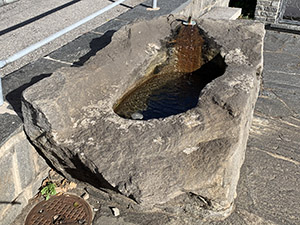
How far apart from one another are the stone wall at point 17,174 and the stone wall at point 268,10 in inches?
231

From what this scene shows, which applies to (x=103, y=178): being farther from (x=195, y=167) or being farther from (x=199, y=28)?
(x=199, y=28)

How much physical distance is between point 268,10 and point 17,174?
6.22 m

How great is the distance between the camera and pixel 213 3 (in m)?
7.23

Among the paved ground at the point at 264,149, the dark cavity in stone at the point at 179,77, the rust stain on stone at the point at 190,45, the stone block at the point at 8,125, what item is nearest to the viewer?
the stone block at the point at 8,125

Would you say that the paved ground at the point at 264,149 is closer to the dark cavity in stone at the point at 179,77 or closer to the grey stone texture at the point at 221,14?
the dark cavity in stone at the point at 179,77

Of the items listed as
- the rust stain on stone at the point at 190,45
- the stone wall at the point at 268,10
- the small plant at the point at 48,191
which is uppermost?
the rust stain on stone at the point at 190,45

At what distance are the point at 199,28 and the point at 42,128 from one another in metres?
2.20

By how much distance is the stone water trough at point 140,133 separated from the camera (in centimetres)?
257

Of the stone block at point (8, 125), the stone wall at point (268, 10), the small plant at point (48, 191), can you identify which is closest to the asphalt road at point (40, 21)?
the stone block at point (8, 125)

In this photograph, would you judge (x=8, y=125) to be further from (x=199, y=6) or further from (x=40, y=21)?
(x=199, y=6)

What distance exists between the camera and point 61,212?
3.11 meters

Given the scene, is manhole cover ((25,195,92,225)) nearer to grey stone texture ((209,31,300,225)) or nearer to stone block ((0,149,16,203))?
stone block ((0,149,16,203))

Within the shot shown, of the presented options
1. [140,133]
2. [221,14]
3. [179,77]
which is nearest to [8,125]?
[140,133]

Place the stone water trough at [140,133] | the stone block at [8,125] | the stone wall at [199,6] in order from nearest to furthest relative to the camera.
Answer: the stone water trough at [140,133] → the stone block at [8,125] → the stone wall at [199,6]
